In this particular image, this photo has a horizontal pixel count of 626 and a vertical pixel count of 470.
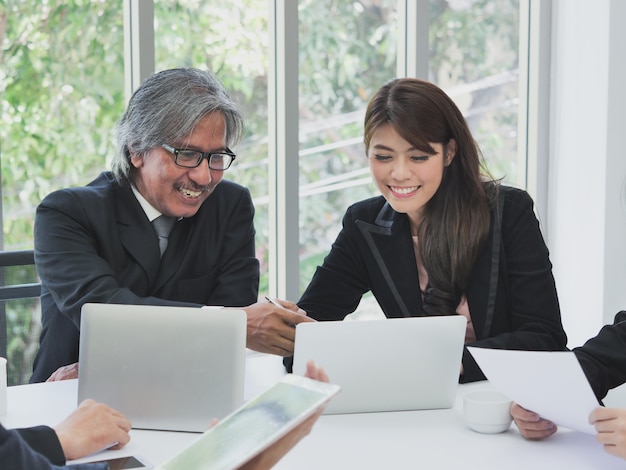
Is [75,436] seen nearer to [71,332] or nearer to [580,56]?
[71,332]

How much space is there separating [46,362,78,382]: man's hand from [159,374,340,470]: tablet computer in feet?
3.37

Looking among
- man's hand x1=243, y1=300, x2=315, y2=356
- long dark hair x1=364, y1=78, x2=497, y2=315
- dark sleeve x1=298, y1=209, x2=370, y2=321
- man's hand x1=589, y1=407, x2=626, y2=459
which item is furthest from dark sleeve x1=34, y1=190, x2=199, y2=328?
man's hand x1=589, y1=407, x2=626, y2=459

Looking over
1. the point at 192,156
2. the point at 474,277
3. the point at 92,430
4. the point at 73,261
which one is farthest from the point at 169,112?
the point at 92,430

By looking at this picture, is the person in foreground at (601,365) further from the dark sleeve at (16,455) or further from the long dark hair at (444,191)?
the dark sleeve at (16,455)

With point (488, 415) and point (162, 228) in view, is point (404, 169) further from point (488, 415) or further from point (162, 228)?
point (488, 415)

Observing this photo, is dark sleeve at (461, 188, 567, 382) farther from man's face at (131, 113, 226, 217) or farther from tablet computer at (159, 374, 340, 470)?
tablet computer at (159, 374, 340, 470)

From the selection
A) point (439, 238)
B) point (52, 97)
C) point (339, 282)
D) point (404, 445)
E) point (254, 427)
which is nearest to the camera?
point (254, 427)

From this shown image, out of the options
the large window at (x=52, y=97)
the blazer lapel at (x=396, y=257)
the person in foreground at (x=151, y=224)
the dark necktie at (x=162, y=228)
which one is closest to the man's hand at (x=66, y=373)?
the person in foreground at (x=151, y=224)

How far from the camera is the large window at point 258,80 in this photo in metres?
3.03

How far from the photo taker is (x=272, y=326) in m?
1.94

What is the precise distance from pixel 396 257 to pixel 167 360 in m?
0.98

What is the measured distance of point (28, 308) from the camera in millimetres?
2287

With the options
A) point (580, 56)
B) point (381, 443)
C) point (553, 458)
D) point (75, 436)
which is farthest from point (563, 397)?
point (580, 56)

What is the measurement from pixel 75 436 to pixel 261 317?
55cm
